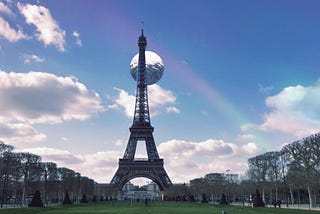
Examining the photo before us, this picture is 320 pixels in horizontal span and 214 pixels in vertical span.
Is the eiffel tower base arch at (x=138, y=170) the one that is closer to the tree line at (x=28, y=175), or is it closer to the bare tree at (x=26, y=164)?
the tree line at (x=28, y=175)

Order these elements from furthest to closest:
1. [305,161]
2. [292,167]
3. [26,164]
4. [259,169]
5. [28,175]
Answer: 1. [259,169]
2. [28,175]
3. [26,164]
4. [292,167]
5. [305,161]

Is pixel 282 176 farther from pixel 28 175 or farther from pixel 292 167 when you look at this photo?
pixel 28 175

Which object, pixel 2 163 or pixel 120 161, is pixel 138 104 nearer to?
pixel 120 161

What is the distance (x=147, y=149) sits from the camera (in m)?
108

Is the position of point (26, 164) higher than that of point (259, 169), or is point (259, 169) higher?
point (26, 164)

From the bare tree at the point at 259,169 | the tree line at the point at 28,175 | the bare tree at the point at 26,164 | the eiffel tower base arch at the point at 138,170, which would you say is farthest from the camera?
the eiffel tower base arch at the point at 138,170

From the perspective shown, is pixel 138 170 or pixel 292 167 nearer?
pixel 292 167

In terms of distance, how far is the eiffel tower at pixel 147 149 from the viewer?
105250 millimetres

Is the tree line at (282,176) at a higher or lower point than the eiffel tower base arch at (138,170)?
lower

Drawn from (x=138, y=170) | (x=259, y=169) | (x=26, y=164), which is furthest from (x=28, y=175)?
(x=259, y=169)

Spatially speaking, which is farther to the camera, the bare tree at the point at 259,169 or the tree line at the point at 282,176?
the bare tree at the point at 259,169

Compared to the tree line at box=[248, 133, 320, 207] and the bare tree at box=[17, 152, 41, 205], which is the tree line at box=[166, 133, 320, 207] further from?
the bare tree at box=[17, 152, 41, 205]

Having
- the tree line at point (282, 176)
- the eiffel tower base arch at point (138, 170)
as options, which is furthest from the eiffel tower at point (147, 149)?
the tree line at point (282, 176)

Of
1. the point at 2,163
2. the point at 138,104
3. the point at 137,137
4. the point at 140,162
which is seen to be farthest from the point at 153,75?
the point at 2,163
